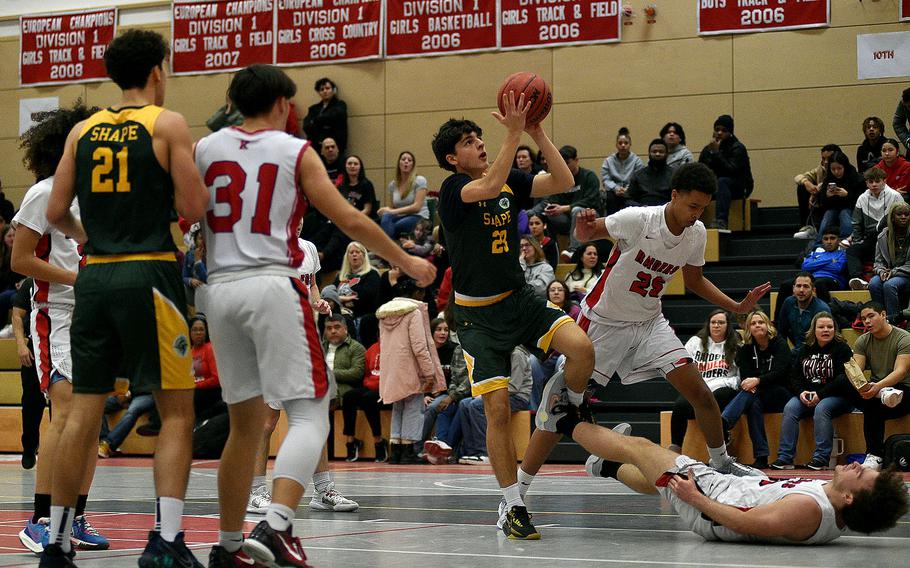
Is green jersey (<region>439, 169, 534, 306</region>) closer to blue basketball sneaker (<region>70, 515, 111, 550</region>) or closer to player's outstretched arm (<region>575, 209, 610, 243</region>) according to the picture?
player's outstretched arm (<region>575, 209, 610, 243</region>)

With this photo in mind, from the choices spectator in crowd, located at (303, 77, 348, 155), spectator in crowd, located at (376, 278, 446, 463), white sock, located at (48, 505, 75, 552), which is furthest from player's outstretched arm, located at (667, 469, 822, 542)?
spectator in crowd, located at (303, 77, 348, 155)

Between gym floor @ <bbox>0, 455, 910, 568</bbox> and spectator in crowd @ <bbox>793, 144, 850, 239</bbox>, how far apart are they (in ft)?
19.8

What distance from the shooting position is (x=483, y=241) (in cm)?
618

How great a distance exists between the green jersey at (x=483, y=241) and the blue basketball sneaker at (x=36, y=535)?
7.80ft

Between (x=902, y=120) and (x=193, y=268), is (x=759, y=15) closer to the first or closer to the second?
(x=902, y=120)

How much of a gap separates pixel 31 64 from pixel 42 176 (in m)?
15.3

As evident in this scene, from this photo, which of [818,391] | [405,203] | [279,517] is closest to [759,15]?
[405,203]

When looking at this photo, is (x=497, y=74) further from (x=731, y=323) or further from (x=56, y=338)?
(x=56, y=338)

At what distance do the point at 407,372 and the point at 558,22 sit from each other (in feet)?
22.5

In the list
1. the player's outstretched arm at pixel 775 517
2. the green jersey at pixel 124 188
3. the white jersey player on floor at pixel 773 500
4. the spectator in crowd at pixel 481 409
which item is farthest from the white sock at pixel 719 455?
the spectator in crowd at pixel 481 409

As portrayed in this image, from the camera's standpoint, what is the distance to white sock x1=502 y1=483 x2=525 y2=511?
19.0 feet

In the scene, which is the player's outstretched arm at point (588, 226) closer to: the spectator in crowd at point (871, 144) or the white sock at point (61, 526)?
the white sock at point (61, 526)

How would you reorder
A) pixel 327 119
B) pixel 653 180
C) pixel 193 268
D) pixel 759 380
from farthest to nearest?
1. pixel 327 119
2. pixel 193 268
3. pixel 653 180
4. pixel 759 380

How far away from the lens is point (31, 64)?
19.7 m
